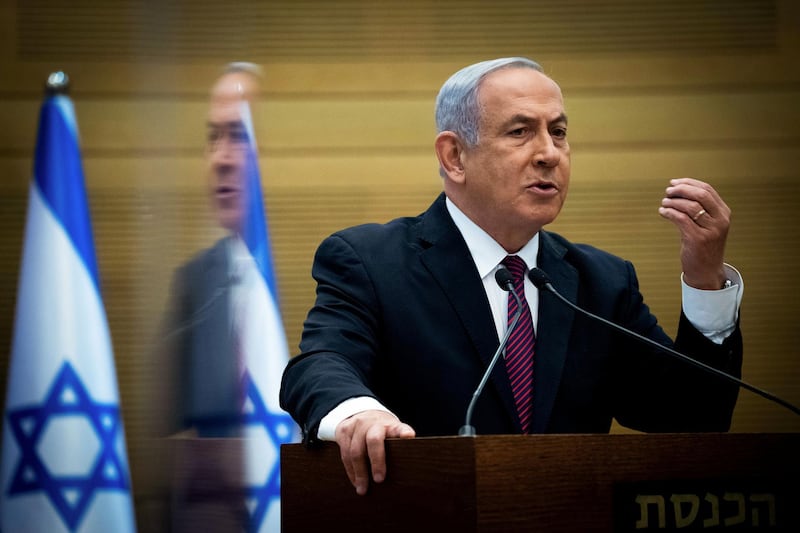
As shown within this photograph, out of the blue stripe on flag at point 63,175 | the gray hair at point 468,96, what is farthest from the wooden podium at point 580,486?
the blue stripe on flag at point 63,175

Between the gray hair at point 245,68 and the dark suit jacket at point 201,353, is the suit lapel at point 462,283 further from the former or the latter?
the gray hair at point 245,68

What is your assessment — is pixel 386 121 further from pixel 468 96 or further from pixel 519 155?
pixel 519 155

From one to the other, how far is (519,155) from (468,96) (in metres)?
0.20

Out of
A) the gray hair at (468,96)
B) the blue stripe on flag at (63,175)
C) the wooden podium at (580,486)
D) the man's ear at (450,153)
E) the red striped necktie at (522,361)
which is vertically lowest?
the wooden podium at (580,486)

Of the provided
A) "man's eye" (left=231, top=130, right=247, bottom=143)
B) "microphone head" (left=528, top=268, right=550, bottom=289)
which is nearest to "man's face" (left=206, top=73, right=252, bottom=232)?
"man's eye" (left=231, top=130, right=247, bottom=143)

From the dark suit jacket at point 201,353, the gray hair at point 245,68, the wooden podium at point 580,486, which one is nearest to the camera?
the wooden podium at point 580,486

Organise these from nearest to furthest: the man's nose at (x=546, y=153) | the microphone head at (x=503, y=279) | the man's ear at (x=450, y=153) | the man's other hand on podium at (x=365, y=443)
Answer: the man's other hand on podium at (x=365, y=443), the microphone head at (x=503, y=279), the man's nose at (x=546, y=153), the man's ear at (x=450, y=153)

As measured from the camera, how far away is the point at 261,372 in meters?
3.08

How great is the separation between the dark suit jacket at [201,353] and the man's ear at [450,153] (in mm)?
1219

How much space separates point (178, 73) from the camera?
3.84 meters

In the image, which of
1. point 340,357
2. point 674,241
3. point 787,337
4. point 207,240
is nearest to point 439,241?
point 340,357

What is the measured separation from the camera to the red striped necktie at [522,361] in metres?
1.83

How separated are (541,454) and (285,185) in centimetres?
273

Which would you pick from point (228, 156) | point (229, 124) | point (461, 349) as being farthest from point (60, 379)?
point (461, 349)
